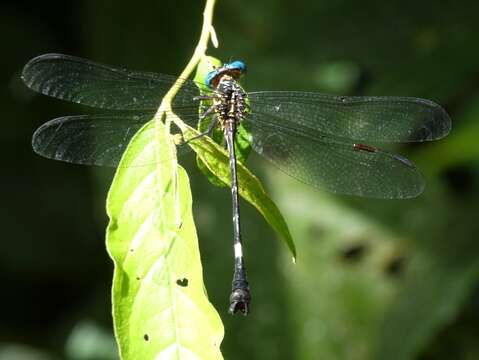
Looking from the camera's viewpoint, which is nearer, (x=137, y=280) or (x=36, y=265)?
(x=137, y=280)

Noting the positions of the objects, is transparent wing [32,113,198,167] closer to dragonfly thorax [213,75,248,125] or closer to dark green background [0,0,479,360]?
dragonfly thorax [213,75,248,125]

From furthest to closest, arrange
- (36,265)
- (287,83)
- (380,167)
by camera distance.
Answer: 1. (36,265)
2. (287,83)
3. (380,167)

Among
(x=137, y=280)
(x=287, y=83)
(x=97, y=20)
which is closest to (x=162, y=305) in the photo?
(x=137, y=280)

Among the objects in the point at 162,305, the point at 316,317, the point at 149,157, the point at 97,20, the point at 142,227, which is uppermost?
the point at 97,20

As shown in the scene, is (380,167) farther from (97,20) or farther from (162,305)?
(97,20)

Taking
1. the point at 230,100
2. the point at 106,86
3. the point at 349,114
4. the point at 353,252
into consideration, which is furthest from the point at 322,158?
the point at 353,252

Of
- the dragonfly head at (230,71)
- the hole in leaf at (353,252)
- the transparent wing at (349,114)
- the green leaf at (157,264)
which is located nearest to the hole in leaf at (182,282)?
the green leaf at (157,264)
